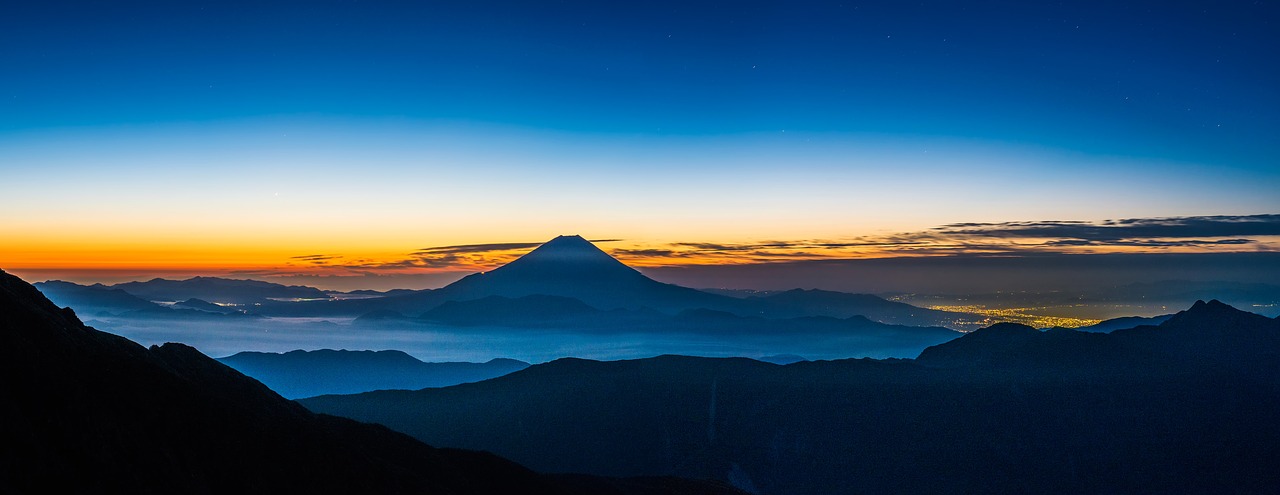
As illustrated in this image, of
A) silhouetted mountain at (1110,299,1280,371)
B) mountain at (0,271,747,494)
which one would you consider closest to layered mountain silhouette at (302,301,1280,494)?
silhouetted mountain at (1110,299,1280,371)

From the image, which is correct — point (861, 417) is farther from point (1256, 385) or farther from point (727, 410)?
point (1256, 385)

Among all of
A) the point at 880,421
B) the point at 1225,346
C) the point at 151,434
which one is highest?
the point at 151,434

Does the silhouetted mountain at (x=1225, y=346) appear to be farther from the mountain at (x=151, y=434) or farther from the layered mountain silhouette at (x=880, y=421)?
the mountain at (x=151, y=434)

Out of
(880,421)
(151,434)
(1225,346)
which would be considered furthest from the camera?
(1225,346)

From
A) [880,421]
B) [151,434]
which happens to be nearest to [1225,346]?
[880,421]

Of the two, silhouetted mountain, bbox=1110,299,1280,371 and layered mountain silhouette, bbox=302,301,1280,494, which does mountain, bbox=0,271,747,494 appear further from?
silhouetted mountain, bbox=1110,299,1280,371

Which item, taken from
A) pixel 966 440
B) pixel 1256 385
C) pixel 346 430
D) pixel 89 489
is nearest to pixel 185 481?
pixel 89 489

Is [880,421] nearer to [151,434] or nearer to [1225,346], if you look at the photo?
[1225,346]
